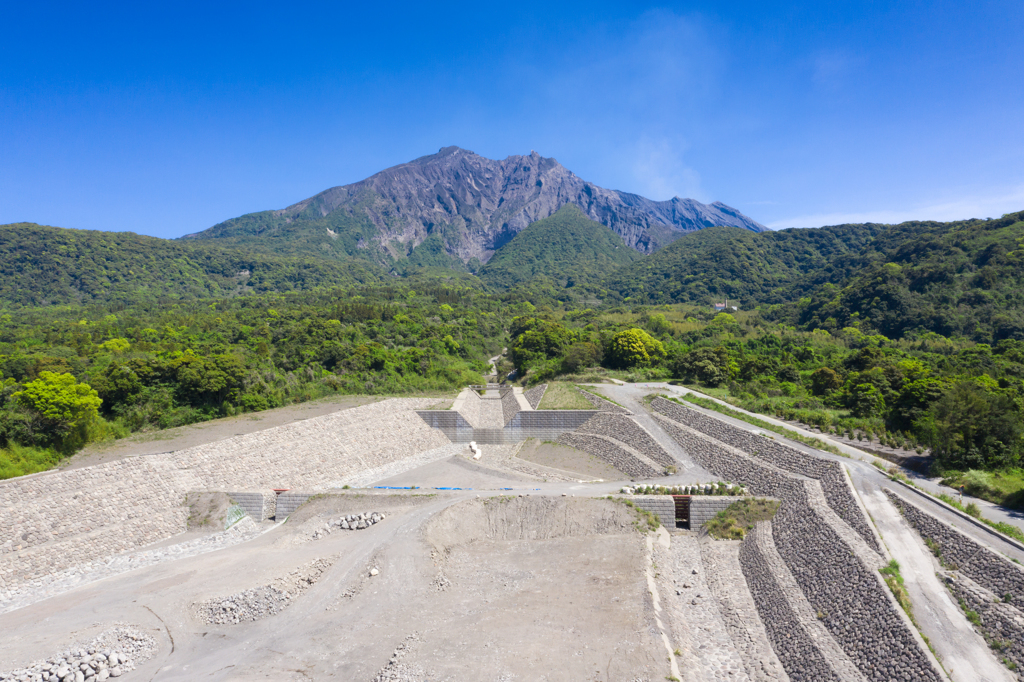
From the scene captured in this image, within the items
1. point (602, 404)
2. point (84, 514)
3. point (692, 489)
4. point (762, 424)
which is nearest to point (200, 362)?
point (84, 514)

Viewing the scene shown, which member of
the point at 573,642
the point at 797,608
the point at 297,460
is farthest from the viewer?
the point at 297,460

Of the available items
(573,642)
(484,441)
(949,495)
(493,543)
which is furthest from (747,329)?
(573,642)

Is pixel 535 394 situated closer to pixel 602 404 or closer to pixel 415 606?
pixel 602 404

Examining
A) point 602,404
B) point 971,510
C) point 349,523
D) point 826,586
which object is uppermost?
point 602,404

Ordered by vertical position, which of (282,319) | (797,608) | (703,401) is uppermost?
(282,319)

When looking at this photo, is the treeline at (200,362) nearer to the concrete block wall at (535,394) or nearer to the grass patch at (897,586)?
the concrete block wall at (535,394)

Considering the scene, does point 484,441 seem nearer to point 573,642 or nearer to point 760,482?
point 760,482
